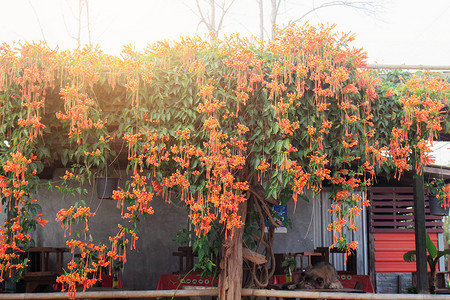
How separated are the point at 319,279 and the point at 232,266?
57.8 inches

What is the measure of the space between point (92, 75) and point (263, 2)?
12.3m

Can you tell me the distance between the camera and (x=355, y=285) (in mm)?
6875

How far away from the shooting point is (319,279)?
5.96m

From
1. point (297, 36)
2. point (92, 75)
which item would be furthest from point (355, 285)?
point (92, 75)

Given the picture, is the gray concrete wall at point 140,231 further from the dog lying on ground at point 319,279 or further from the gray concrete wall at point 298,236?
the dog lying on ground at point 319,279

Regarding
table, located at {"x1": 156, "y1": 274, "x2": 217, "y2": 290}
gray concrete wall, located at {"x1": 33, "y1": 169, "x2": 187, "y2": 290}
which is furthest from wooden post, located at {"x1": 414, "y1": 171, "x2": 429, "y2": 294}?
gray concrete wall, located at {"x1": 33, "y1": 169, "x2": 187, "y2": 290}

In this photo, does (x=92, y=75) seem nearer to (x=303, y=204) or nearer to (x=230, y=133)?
(x=230, y=133)

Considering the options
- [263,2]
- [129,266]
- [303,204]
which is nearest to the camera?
[129,266]

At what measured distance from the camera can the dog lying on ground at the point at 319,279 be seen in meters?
5.91

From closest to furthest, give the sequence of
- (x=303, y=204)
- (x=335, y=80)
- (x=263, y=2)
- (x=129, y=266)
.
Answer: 1. (x=335, y=80)
2. (x=129, y=266)
3. (x=303, y=204)
4. (x=263, y=2)

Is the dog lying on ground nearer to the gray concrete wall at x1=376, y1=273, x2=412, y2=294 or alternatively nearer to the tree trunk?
the tree trunk

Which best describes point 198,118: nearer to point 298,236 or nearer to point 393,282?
point 298,236

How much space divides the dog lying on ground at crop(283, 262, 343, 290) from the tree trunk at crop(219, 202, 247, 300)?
1.19 meters

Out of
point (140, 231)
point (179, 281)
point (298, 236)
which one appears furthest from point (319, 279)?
point (140, 231)
